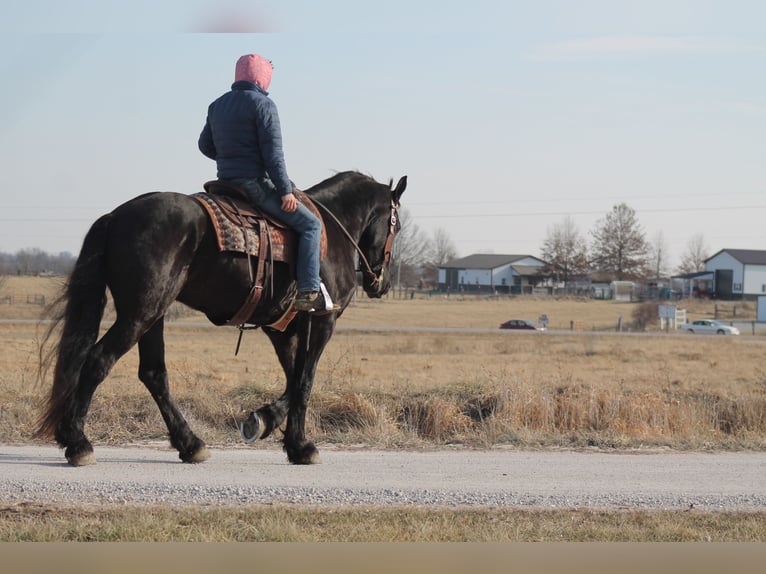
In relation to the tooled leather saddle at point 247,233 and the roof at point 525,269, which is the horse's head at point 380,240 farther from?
the roof at point 525,269

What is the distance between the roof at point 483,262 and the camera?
146250mm

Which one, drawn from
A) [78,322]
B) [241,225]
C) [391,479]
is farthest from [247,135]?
[391,479]

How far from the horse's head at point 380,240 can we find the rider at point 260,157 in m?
1.37

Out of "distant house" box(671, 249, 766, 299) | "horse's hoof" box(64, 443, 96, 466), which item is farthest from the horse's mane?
"distant house" box(671, 249, 766, 299)

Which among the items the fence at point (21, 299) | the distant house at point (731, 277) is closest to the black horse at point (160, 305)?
the fence at point (21, 299)

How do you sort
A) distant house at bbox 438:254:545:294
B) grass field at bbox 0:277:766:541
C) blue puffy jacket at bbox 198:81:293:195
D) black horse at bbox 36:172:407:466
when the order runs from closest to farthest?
grass field at bbox 0:277:766:541 < black horse at bbox 36:172:407:466 < blue puffy jacket at bbox 198:81:293:195 < distant house at bbox 438:254:545:294

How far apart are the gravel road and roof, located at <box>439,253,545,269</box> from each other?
13617cm

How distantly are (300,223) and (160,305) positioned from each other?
154 cm

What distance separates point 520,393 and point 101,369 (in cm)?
622

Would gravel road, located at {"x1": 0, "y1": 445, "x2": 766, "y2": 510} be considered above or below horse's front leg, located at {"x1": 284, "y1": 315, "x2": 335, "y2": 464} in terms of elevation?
below

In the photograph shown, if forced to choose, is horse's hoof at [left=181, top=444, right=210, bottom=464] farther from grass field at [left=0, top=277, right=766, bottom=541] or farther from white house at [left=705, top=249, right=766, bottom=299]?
white house at [left=705, top=249, right=766, bottom=299]

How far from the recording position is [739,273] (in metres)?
116

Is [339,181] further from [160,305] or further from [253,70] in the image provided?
[160,305]

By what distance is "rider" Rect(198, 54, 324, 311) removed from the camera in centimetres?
816
